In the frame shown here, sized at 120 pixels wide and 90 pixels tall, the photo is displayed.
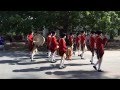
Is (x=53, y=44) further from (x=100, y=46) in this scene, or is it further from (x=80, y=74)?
(x=80, y=74)

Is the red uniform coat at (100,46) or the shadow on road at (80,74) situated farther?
the red uniform coat at (100,46)

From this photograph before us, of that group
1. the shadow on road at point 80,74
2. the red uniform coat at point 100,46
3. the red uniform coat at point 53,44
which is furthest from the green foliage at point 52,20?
the shadow on road at point 80,74

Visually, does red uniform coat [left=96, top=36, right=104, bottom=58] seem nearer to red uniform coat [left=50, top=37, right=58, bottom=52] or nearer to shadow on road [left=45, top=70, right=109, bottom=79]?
shadow on road [left=45, top=70, right=109, bottom=79]

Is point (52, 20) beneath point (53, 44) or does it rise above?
above

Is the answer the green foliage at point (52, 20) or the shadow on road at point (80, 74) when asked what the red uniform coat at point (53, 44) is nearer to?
the shadow on road at point (80, 74)

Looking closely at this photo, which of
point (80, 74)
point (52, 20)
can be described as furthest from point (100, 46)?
point (52, 20)

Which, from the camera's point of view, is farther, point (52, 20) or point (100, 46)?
point (52, 20)

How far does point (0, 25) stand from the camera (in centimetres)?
2694

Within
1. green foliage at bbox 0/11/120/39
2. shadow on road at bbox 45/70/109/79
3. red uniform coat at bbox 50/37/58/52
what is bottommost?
shadow on road at bbox 45/70/109/79

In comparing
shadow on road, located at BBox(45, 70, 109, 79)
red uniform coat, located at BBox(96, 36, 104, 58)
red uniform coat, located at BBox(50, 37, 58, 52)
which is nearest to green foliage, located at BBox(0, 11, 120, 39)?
red uniform coat, located at BBox(50, 37, 58, 52)
